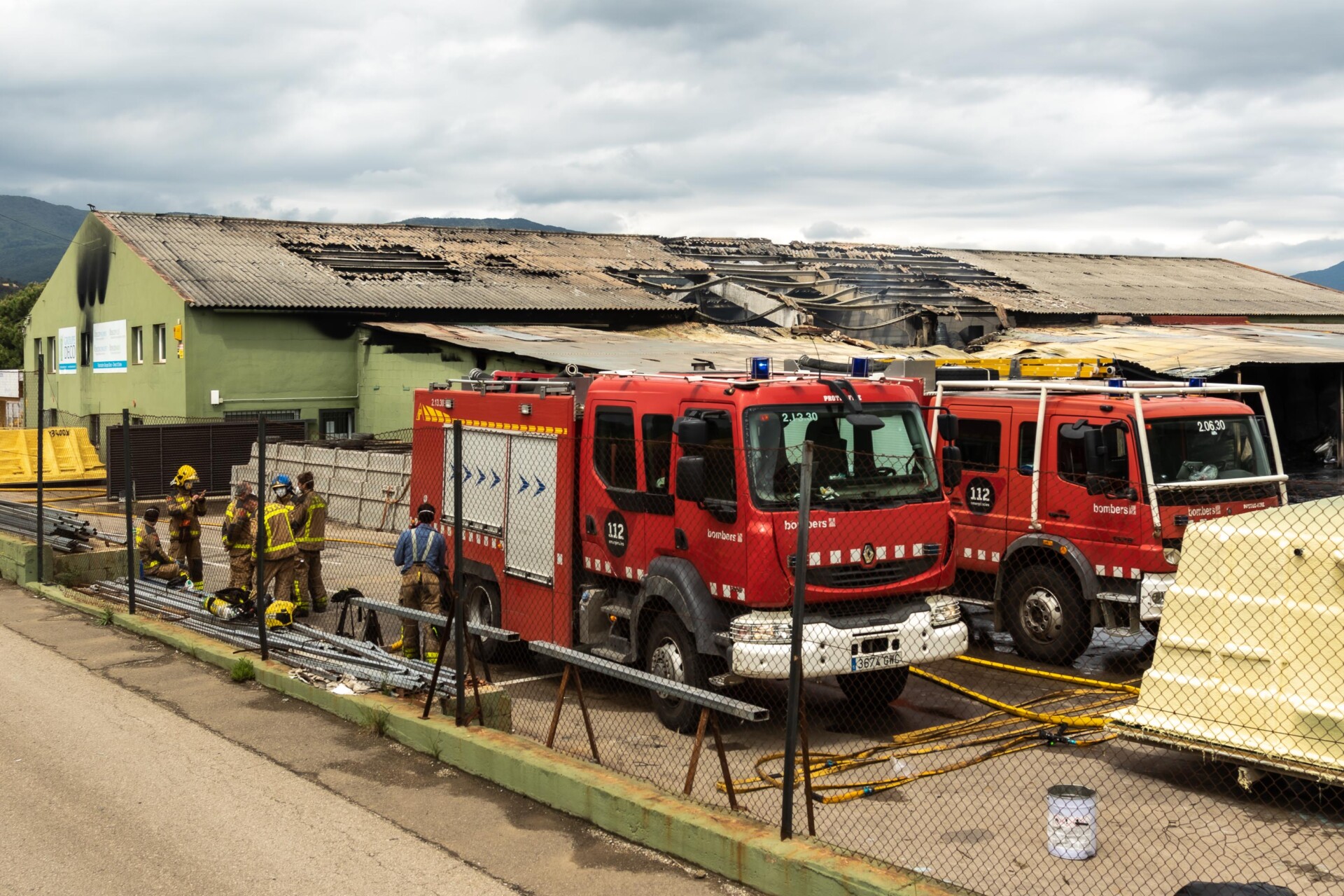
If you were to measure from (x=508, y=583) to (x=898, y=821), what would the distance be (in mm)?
4820

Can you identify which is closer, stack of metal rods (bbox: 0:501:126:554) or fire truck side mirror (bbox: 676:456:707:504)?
fire truck side mirror (bbox: 676:456:707:504)

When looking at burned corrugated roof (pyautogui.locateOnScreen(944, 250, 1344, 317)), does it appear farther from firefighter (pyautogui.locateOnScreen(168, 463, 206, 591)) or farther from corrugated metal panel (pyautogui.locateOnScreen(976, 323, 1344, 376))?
firefighter (pyautogui.locateOnScreen(168, 463, 206, 591))

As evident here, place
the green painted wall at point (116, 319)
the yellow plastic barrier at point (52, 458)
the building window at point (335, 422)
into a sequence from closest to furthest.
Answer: the yellow plastic barrier at point (52, 458), the green painted wall at point (116, 319), the building window at point (335, 422)

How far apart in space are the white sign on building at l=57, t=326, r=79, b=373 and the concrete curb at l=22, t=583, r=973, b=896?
1284 inches

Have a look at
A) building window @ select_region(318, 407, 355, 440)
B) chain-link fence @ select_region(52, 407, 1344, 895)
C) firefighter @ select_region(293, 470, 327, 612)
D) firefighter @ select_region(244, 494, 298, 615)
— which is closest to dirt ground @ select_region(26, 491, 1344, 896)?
chain-link fence @ select_region(52, 407, 1344, 895)

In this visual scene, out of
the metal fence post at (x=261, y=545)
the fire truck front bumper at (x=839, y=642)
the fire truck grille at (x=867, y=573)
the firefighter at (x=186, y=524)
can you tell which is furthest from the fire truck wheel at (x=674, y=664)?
the firefighter at (x=186, y=524)

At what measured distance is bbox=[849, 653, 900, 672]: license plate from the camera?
8828 mm

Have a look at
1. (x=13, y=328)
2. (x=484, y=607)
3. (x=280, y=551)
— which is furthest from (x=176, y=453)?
(x=13, y=328)

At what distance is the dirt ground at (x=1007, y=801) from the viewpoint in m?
6.70

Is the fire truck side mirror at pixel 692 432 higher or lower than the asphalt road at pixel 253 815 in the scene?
higher

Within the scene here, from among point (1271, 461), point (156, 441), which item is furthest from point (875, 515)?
point (156, 441)

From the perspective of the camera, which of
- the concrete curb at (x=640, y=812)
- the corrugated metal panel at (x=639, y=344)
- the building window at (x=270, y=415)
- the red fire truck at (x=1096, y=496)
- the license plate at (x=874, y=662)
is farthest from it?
the building window at (x=270, y=415)

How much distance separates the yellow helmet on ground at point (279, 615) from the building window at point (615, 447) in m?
3.78

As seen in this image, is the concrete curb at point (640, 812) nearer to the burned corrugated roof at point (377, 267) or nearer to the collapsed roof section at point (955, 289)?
the burned corrugated roof at point (377, 267)
